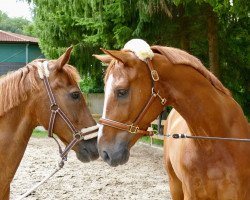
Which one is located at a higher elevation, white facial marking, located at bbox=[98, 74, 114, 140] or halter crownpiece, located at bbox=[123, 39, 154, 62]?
halter crownpiece, located at bbox=[123, 39, 154, 62]

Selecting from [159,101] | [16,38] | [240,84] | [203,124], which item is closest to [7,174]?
[159,101]

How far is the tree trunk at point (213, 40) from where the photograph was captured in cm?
995

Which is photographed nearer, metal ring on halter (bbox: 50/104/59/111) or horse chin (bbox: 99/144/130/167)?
horse chin (bbox: 99/144/130/167)

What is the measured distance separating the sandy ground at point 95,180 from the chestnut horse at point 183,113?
3.61m

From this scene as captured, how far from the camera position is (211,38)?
10.1 m

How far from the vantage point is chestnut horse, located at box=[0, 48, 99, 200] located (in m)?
3.22

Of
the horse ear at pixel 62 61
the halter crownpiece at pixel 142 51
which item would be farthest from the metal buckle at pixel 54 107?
the halter crownpiece at pixel 142 51

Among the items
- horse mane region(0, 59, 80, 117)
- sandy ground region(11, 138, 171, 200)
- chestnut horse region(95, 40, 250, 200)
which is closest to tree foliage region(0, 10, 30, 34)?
sandy ground region(11, 138, 171, 200)

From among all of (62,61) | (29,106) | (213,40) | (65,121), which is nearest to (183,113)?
(65,121)

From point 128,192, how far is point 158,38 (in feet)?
16.2

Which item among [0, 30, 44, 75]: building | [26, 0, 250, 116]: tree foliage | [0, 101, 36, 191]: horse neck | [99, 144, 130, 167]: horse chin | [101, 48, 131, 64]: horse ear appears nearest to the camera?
[101, 48, 131, 64]: horse ear

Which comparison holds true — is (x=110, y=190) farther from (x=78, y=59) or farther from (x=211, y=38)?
(x=78, y=59)

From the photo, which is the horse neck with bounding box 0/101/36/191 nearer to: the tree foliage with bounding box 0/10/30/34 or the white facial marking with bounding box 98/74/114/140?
the white facial marking with bounding box 98/74/114/140

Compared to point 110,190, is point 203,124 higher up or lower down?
higher up
